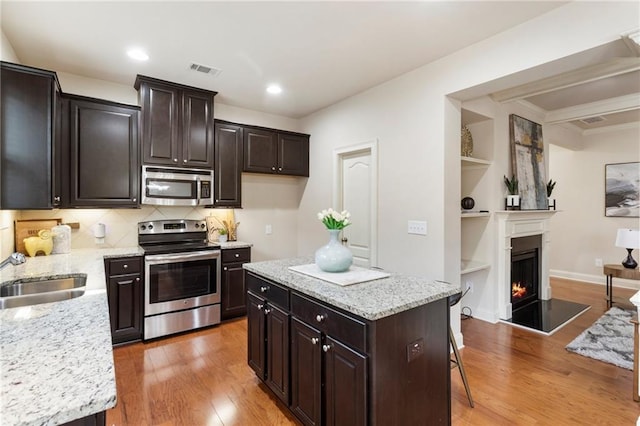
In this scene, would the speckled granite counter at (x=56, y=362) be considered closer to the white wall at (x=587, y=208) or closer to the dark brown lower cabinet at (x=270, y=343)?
the dark brown lower cabinet at (x=270, y=343)

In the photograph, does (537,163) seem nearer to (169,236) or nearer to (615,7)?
(615,7)

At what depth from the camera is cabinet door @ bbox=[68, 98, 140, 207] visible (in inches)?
123

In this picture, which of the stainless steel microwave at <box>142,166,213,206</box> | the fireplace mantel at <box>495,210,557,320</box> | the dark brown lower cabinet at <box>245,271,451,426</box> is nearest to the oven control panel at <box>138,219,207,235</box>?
the stainless steel microwave at <box>142,166,213,206</box>

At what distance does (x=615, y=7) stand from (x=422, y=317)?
2362 millimetres

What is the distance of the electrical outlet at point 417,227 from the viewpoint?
10.3ft

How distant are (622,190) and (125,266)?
7583 mm

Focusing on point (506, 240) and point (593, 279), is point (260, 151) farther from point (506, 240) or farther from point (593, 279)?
point (593, 279)

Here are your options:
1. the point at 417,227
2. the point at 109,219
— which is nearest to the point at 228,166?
the point at 109,219

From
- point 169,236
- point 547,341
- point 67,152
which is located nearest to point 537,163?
point 547,341

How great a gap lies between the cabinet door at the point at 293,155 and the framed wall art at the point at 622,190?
17.6 feet

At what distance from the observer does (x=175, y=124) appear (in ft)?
11.6

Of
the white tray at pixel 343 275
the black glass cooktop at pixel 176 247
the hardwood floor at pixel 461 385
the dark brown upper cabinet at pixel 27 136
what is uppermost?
the dark brown upper cabinet at pixel 27 136

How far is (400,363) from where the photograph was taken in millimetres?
1578

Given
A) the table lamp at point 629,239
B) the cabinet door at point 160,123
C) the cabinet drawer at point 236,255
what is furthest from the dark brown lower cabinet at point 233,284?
the table lamp at point 629,239
